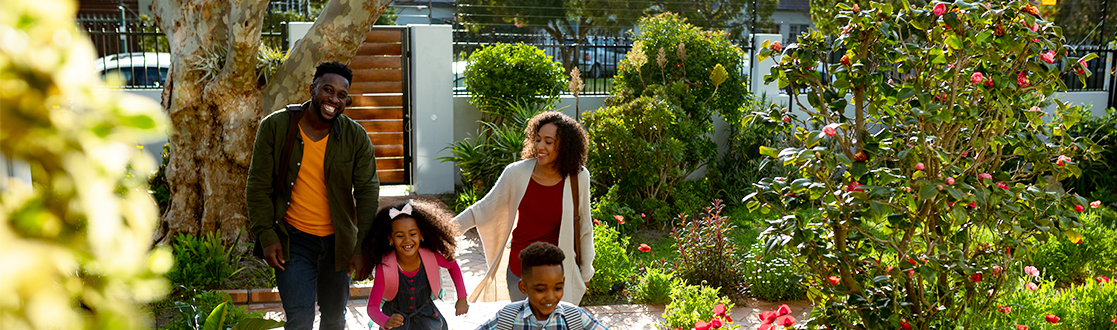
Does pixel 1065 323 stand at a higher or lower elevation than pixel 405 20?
lower

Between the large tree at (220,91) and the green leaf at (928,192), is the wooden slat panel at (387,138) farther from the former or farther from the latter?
the green leaf at (928,192)

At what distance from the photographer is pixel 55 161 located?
1.45 feet

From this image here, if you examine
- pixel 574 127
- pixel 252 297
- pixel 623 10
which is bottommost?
pixel 252 297


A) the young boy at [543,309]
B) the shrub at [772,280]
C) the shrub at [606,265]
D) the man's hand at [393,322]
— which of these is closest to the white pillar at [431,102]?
the shrub at [606,265]

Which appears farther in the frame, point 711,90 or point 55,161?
point 711,90

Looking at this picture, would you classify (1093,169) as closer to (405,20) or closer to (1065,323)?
(1065,323)

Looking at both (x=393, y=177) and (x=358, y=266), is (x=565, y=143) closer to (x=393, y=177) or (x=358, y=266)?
(x=358, y=266)

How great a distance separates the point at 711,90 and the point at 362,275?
5.60 meters

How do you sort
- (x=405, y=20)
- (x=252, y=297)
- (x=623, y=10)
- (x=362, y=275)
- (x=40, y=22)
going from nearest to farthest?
(x=40, y=22)
(x=362, y=275)
(x=252, y=297)
(x=623, y=10)
(x=405, y=20)

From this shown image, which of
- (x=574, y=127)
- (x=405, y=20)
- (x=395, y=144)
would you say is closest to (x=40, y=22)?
(x=574, y=127)

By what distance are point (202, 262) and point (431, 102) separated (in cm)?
396

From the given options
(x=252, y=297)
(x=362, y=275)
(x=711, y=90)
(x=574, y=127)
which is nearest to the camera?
(x=362, y=275)

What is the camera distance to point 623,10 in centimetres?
1631

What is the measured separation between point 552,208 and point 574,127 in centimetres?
43
